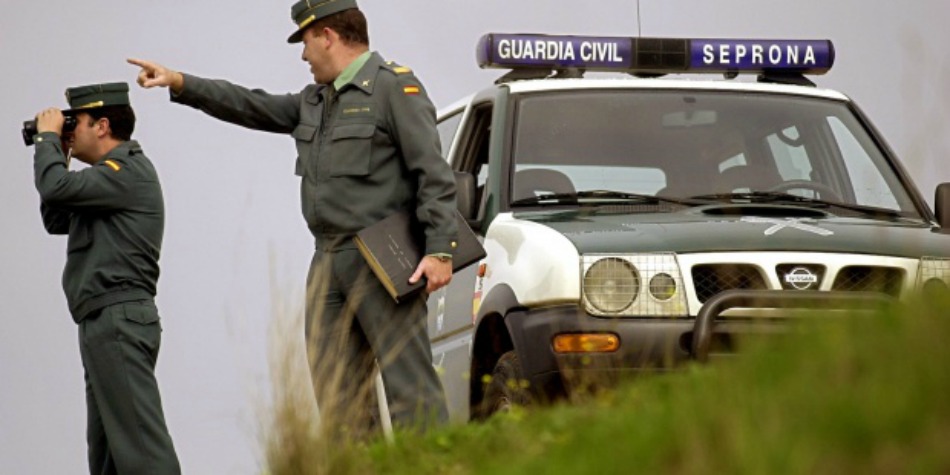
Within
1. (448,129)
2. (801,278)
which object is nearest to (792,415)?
(801,278)

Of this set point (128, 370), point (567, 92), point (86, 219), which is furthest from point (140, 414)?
point (567, 92)

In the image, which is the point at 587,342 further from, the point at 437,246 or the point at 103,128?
the point at 103,128

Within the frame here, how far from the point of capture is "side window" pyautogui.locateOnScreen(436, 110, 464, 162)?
941 centimetres

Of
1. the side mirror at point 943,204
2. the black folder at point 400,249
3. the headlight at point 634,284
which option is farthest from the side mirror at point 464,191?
the side mirror at point 943,204

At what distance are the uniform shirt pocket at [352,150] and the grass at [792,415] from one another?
224 centimetres

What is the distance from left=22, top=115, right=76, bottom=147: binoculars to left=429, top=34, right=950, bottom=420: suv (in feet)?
5.43

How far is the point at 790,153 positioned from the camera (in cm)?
890

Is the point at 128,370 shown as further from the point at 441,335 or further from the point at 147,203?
the point at 441,335

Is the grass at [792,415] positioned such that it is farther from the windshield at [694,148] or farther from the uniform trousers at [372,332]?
the windshield at [694,148]

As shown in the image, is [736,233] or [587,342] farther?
[736,233]

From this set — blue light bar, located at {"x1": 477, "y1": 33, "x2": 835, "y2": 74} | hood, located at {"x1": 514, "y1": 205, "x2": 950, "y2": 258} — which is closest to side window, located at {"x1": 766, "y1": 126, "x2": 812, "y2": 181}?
blue light bar, located at {"x1": 477, "y1": 33, "x2": 835, "y2": 74}

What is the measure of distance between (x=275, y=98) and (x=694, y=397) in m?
3.88

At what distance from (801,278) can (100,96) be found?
9.48 feet

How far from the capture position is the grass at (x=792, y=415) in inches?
136
